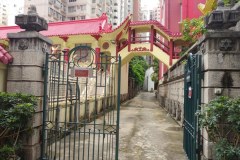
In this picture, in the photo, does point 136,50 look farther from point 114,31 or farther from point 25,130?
point 25,130

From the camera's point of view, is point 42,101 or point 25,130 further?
point 42,101

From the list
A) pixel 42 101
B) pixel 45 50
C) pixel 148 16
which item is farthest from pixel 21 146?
pixel 148 16

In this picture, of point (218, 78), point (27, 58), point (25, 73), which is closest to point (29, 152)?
point (25, 73)

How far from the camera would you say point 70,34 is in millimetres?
19609

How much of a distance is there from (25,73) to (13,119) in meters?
1.27

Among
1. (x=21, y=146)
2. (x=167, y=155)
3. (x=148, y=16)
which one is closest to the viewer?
(x=21, y=146)

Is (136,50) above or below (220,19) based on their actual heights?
above

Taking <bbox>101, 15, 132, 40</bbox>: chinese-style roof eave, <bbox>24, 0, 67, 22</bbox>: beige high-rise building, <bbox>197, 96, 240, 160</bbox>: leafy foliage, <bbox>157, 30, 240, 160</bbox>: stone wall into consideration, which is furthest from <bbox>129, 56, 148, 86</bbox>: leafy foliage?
<bbox>197, 96, 240, 160</bbox>: leafy foliage

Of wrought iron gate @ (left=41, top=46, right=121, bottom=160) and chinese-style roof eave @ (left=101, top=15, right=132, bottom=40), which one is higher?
chinese-style roof eave @ (left=101, top=15, right=132, bottom=40)

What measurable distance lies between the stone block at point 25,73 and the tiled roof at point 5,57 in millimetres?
202

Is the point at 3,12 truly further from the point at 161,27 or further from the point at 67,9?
the point at 161,27

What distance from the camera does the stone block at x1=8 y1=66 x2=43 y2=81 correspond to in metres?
5.38

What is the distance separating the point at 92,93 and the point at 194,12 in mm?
10955

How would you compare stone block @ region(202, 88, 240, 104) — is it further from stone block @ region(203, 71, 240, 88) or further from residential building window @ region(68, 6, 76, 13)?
residential building window @ region(68, 6, 76, 13)
